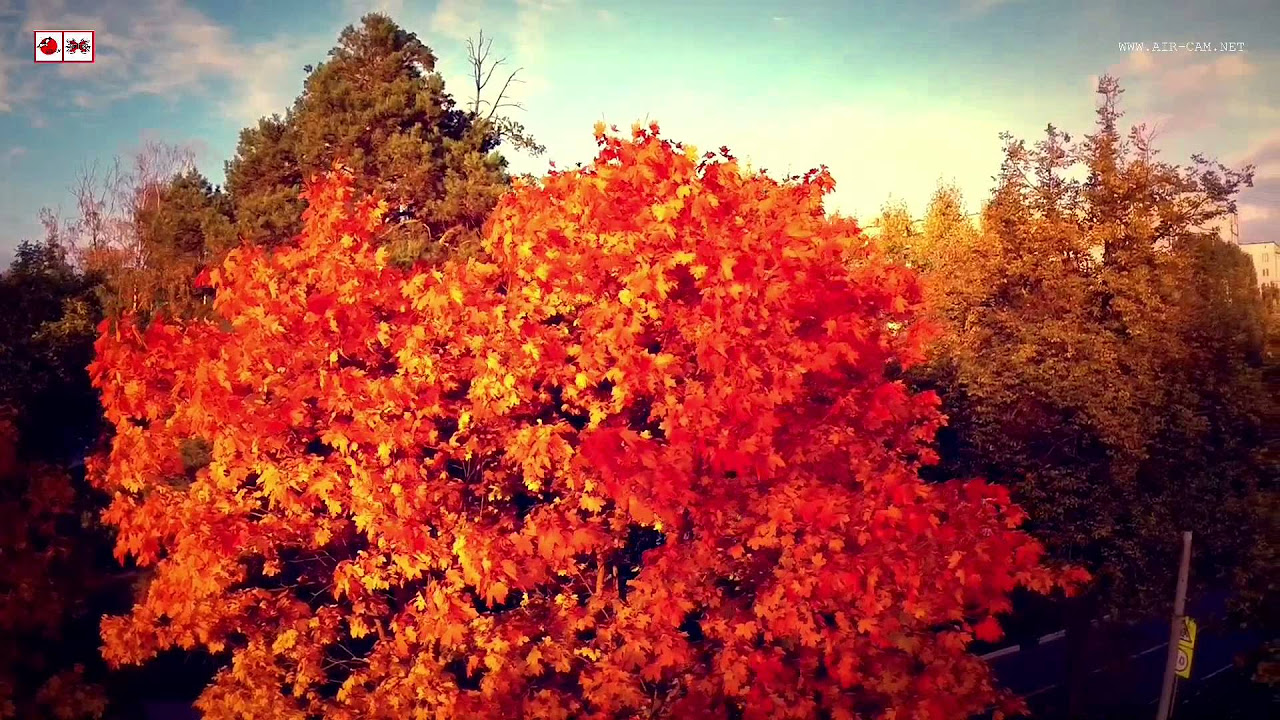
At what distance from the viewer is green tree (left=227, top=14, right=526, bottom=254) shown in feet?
82.5

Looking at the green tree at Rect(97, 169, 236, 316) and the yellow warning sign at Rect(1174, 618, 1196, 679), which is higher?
the green tree at Rect(97, 169, 236, 316)

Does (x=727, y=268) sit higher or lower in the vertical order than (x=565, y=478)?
higher

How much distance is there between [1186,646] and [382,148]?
22707 mm

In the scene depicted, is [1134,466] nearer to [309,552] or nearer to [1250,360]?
[1250,360]

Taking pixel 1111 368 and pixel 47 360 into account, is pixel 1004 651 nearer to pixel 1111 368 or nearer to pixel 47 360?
pixel 1111 368

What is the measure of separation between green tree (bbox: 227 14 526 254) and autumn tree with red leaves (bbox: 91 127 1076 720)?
1252cm

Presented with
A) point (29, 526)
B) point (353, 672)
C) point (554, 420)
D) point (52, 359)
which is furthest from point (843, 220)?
point (52, 359)

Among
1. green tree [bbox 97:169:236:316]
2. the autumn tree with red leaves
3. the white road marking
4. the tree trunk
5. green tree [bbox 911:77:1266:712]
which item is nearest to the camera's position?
the autumn tree with red leaves

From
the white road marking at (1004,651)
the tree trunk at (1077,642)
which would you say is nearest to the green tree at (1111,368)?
the tree trunk at (1077,642)

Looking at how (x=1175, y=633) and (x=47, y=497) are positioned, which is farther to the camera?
(x=1175, y=633)

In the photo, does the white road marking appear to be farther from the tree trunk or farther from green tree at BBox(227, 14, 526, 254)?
green tree at BBox(227, 14, 526, 254)

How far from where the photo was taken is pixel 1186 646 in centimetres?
1780

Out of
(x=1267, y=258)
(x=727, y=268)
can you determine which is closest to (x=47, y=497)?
(x=727, y=268)

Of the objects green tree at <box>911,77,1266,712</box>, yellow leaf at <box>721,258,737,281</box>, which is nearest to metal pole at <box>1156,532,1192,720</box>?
A: green tree at <box>911,77,1266,712</box>
